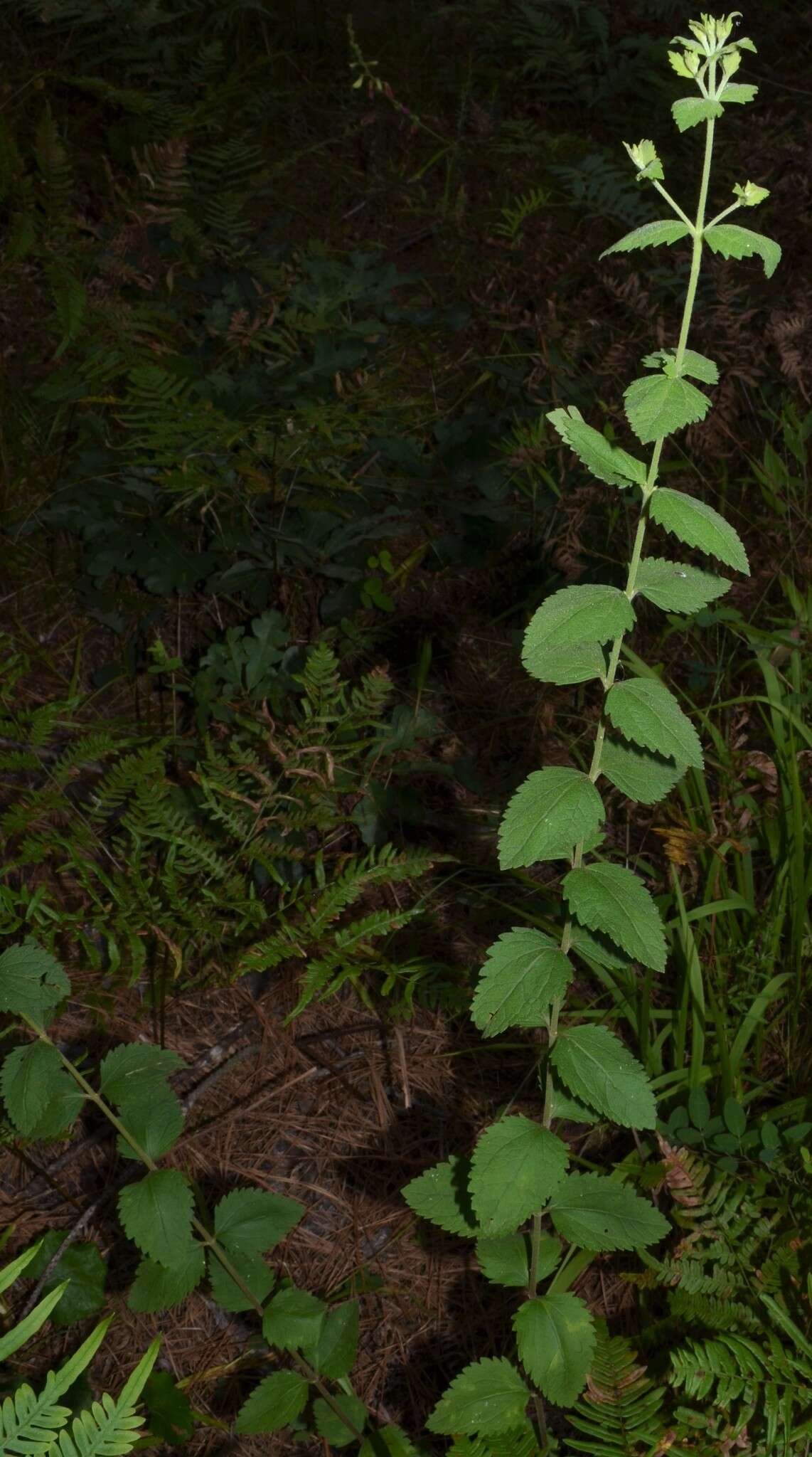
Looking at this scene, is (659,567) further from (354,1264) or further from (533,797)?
(354,1264)

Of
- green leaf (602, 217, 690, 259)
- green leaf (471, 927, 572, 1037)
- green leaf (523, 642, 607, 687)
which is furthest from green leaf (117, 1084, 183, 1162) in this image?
green leaf (602, 217, 690, 259)

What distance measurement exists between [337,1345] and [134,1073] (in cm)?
57

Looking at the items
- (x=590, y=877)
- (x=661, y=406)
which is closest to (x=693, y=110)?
(x=661, y=406)

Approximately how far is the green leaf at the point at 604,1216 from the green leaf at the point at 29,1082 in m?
0.75

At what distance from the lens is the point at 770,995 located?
2316 mm

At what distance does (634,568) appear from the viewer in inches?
→ 51.8

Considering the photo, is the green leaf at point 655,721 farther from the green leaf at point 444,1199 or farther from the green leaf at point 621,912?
the green leaf at point 444,1199

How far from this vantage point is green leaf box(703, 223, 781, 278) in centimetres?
117

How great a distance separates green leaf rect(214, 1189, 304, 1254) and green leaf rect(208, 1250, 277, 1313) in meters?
0.01

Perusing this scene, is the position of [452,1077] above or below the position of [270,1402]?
below

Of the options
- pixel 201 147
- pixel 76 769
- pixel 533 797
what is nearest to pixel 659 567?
pixel 533 797

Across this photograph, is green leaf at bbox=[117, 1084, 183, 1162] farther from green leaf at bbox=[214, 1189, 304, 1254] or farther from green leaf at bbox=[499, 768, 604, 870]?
green leaf at bbox=[499, 768, 604, 870]

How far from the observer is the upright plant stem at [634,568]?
3.70 feet

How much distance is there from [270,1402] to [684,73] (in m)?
1.89
